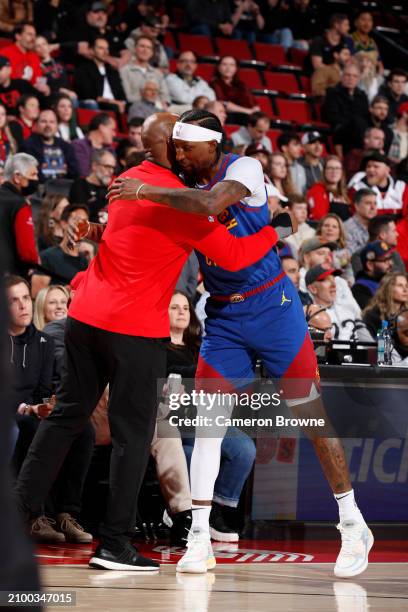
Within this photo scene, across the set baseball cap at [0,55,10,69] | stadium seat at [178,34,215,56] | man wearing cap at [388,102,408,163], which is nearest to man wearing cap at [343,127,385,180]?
man wearing cap at [388,102,408,163]

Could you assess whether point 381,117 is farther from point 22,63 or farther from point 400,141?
point 22,63

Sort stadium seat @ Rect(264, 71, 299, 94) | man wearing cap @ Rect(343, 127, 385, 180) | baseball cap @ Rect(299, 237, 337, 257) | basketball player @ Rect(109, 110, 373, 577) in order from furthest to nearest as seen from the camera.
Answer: stadium seat @ Rect(264, 71, 299, 94) → man wearing cap @ Rect(343, 127, 385, 180) → baseball cap @ Rect(299, 237, 337, 257) → basketball player @ Rect(109, 110, 373, 577)

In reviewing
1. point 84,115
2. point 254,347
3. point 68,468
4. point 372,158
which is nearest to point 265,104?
point 372,158

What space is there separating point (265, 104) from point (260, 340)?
32.6 ft

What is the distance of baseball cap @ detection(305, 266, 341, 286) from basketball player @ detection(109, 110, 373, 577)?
10.2ft

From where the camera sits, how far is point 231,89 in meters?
12.7

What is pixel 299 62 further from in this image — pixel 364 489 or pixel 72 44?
pixel 364 489

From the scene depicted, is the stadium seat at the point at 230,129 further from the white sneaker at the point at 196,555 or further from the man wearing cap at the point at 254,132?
the white sneaker at the point at 196,555

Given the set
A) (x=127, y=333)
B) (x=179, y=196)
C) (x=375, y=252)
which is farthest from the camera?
(x=375, y=252)

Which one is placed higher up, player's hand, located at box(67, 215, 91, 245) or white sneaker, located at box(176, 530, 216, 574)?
player's hand, located at box(67, 215, 91, 245)

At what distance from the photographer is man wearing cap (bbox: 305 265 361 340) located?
721 cm

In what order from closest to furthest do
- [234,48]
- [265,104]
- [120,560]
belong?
[120,560], [265,104], [234,48]

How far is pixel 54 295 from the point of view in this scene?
19.5 ft

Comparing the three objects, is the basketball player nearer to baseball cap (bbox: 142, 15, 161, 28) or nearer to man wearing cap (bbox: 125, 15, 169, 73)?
man wearing cap (bbox: 125, 15, 169, 73)
